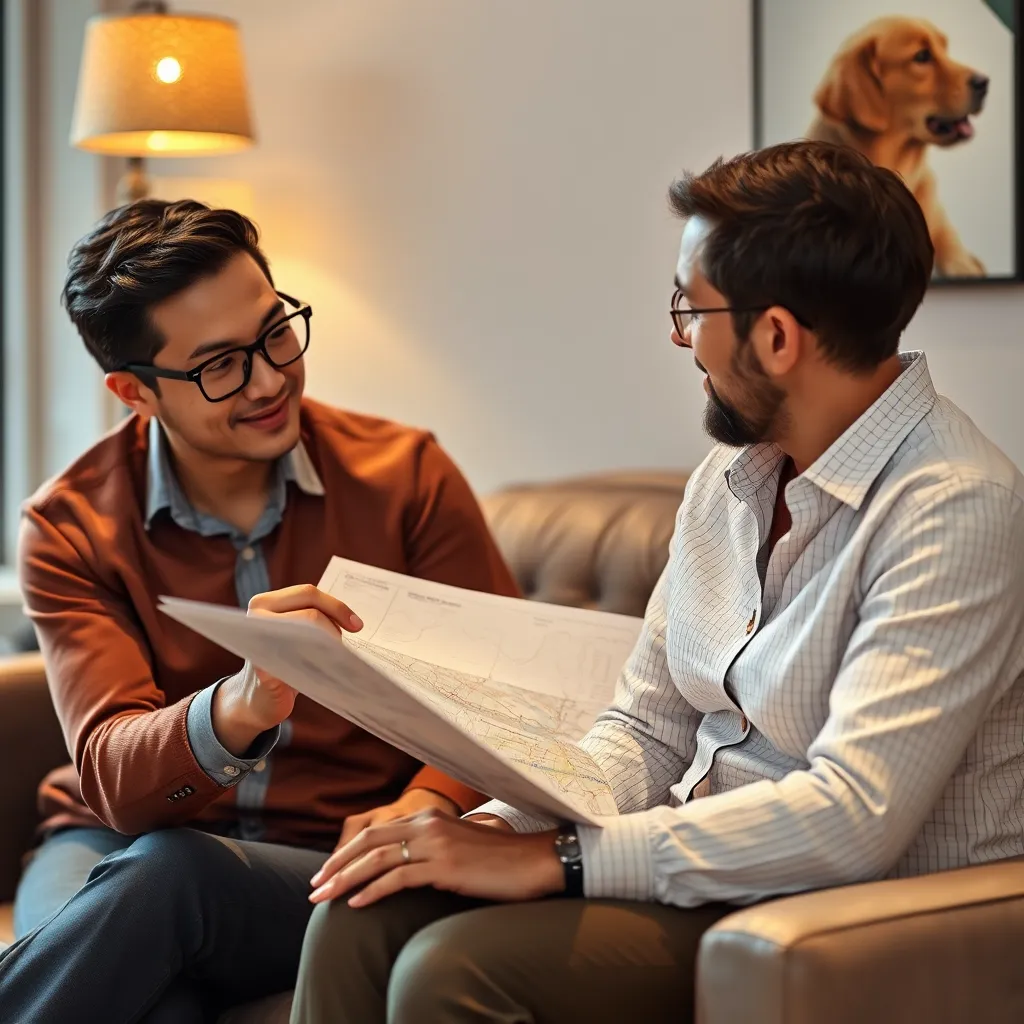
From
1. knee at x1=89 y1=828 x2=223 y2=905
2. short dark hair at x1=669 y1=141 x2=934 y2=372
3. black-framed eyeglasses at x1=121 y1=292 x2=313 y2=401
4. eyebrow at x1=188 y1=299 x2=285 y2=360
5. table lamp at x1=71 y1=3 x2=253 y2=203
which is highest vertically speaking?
table lamp at x1=71 y1=3 x2=253 y2=203

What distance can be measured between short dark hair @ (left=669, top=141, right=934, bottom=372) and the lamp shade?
5.59ft

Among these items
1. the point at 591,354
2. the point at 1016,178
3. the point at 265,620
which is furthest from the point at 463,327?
the point at 265,620

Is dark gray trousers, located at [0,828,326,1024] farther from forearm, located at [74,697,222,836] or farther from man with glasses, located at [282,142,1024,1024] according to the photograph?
man with glasses, located at [282,142,1024,1024]

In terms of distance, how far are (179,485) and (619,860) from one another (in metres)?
0.86

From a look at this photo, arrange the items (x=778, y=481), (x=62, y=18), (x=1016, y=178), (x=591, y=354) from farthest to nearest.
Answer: (x=62, y=18), (x=591, y=354), (x=1016, y=178), (x=778, y=481)

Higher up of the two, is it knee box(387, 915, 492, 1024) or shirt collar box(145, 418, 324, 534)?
shirt collar box(145, 418, 324, 534)

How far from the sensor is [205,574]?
72.8 inches

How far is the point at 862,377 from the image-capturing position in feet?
4.40

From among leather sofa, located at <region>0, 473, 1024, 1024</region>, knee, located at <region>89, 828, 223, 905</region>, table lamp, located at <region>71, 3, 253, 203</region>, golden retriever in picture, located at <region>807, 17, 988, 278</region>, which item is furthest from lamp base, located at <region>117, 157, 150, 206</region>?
leather sofa, located at <region>0, 473, 1024, 1024</region>

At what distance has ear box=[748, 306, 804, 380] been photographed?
1299 mm

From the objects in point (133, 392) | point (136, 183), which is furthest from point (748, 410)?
point (136, 183)

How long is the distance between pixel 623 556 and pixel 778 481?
0.62 meters

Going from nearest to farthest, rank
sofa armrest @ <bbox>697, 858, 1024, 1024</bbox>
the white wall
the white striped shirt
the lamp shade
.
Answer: sofa armrest @ <bbox>697, 858, 1024, 1024</bbox> → the white striped shirt → the white wall → the lamp shade

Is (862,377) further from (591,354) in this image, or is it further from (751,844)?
(591,354)
